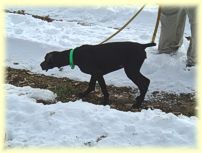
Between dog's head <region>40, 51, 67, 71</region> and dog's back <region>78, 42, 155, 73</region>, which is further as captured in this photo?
dog's head <region>40, 51, 67, 71</region>

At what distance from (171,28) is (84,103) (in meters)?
3.01

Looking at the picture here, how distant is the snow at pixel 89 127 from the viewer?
17.6 feet

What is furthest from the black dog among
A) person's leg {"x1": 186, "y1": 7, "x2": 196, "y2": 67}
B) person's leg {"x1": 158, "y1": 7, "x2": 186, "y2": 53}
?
person's leg {"x1": 158, "y1": 7, "x2": 186, "y2": 53}

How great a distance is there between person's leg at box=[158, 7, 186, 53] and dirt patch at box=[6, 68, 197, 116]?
133 centimetres

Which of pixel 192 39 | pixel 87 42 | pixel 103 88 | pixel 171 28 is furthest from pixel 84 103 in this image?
pixel 87 42

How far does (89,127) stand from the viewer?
5.61 metres

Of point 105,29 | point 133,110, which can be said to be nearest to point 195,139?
point 133,110

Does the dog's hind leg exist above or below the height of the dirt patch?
above

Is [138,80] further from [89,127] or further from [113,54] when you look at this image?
[89,127]

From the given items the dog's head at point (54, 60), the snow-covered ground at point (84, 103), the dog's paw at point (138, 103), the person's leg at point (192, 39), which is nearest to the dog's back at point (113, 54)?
the dog's head at point (54, 60)

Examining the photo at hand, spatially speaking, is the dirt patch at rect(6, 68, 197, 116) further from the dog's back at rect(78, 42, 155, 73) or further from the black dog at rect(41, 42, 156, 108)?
the dog's back at rect(78, 42, 155, 73)

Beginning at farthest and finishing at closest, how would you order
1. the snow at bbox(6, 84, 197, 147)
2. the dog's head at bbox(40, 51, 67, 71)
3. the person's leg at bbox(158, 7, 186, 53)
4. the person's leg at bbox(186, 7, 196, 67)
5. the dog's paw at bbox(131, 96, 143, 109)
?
1. the person's leg at bbox(158, 7, 186, 53)
2. the person's leg at bbox(186, 7, 196, 67)
3. the dog's head at bbox(40, 51, 67, 71)
4. the dog's paw at bbox(131, 96, 143, 109)
5. the snow at bbox(6, 84, 197, 147)

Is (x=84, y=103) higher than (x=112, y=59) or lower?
lower

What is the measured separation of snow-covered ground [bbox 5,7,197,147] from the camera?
542 cm
